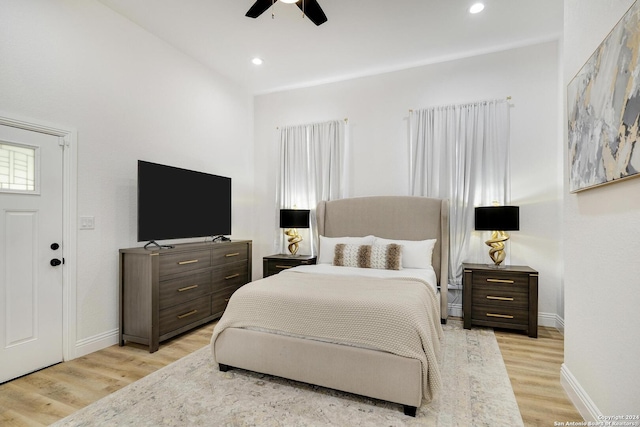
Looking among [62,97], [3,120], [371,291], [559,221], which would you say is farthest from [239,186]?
[559,221]

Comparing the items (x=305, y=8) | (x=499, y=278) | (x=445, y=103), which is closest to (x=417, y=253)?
(x=499, y=278)

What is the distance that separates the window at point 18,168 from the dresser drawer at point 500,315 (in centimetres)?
435

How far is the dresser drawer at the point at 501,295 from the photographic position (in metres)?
3.26

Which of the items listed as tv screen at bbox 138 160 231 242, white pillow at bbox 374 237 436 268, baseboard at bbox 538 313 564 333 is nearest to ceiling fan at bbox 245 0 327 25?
tv screen at bbox 138 160 231 242

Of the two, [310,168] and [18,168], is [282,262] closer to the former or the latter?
[310,168]

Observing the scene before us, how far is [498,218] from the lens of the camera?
3338 millimetres

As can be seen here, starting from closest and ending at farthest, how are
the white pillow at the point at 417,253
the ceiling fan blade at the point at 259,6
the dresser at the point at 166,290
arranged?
the ceiling fan blade at the point at 259,6
the dresser at the point at 166,290
the white pillow at the point at 417,253

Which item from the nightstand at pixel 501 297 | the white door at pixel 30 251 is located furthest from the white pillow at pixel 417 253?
the white door at pixel 30 251

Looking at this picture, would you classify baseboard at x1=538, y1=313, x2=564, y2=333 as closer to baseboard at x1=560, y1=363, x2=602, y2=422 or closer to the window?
baseboard at x1=560, y1=363, x2=602, y2=422

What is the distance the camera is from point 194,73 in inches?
160

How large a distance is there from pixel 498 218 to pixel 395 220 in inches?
45.4

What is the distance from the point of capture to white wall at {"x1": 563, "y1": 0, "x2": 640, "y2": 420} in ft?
4.68

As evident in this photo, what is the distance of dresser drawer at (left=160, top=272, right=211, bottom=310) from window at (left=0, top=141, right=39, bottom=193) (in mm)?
1320

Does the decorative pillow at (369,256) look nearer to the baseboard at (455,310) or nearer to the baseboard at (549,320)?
the baseboard at (455,310)
